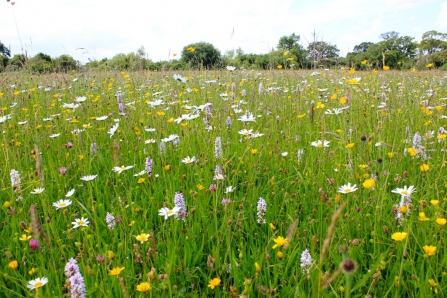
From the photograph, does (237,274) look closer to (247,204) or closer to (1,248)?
(247,204)

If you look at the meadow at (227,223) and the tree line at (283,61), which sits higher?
the tree line at (283,61)

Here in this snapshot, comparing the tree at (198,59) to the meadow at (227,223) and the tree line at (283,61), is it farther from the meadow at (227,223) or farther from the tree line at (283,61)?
the meadow at (227,223)

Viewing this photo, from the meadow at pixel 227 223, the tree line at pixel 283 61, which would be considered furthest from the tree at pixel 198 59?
the meadow at pixel 227 223

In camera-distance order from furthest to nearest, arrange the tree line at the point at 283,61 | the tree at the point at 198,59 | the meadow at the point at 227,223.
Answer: the tree at the point at 198,59 → the tree line at the point at 283,61 → the meadow at the point at 227,223

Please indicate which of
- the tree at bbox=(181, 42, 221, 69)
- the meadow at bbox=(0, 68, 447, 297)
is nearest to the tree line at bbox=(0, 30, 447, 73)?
the tree at bbox=(181, 42, 221, 69)

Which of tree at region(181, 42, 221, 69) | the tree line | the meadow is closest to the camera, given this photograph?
the meadow

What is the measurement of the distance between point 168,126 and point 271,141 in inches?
36.8

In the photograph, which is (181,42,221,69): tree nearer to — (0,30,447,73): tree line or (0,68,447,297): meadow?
(0,30,447,73): tree line

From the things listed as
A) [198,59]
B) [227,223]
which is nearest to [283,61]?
[227,223]

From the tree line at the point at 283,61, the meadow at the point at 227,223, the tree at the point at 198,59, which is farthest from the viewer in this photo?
the tree at the point at 198,59

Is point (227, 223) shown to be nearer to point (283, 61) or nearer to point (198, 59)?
point (283, 61)

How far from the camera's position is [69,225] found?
4.90ft

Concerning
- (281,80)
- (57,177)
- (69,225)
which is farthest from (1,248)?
(281,80)

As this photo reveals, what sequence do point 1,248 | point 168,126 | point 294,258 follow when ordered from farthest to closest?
point 168,126 → point 1,248 → point 294,258
